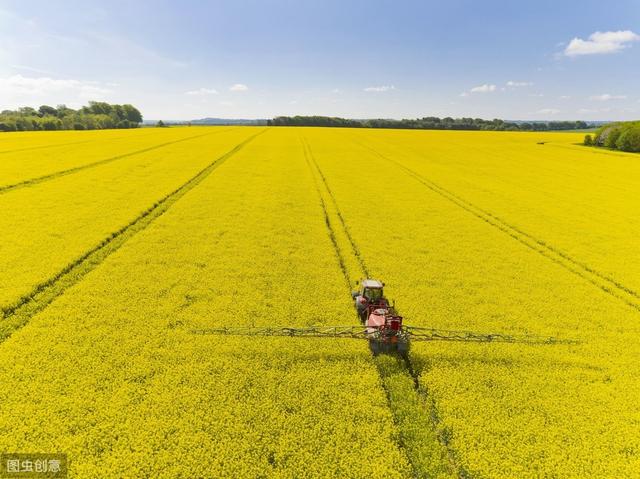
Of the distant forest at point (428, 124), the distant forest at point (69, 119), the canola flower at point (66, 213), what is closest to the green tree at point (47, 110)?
the distant forest at point (69, 119)

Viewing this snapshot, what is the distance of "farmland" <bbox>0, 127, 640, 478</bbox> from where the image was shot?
7.35 metres

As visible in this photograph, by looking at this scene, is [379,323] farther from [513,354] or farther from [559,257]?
[559,257]

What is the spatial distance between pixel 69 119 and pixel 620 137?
142m

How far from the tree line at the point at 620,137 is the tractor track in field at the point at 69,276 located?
7425cm

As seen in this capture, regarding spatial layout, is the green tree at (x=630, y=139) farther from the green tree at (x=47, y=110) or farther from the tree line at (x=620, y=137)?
the green tree at (x=47, y=110)

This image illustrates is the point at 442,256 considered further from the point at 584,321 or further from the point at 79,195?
the point at 79,195

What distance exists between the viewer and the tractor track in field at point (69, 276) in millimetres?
11336

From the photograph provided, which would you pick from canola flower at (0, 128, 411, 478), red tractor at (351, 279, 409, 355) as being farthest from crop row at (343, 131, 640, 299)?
canola flower at (0, 128, 411, 478)

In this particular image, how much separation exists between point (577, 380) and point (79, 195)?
28.0 m

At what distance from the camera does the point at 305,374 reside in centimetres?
930

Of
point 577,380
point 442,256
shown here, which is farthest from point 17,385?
point 442,256

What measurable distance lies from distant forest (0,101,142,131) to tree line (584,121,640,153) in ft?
436

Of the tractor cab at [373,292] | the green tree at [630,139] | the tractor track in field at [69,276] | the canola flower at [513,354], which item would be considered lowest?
the canola flower at [513,354]

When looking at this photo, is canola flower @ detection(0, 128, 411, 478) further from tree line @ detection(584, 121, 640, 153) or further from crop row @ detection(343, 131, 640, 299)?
tree line @ detection(584, 121, 640, 153)
